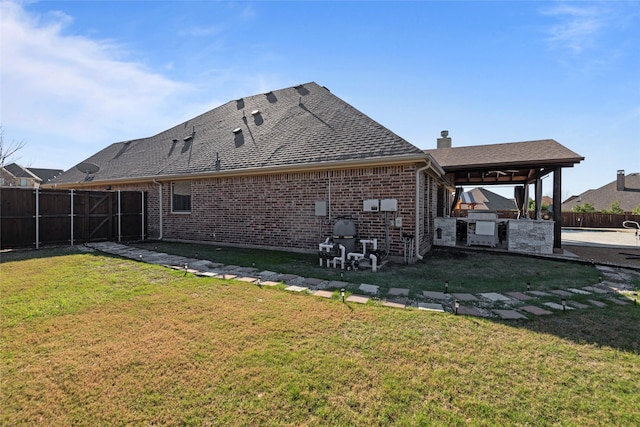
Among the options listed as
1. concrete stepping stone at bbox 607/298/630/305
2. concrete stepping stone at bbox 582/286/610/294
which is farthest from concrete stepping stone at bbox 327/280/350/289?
concrete stepping stone at bbox 582/286/610/294

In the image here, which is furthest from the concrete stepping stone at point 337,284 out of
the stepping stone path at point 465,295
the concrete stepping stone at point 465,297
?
the concrete stepping stone at point 465,297

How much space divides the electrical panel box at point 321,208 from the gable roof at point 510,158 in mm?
5931

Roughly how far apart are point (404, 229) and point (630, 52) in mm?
6985

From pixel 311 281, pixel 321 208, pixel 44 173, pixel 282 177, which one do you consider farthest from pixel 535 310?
pixel 44 173

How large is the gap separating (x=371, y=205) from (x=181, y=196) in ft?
26.5

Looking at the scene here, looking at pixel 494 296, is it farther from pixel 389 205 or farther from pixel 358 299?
pixel 389 205

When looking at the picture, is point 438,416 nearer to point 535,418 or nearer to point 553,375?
point 535,418

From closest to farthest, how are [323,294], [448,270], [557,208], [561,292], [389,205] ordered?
[323,294] < [561,292] < [448,270] < [389,205] < [557,208]

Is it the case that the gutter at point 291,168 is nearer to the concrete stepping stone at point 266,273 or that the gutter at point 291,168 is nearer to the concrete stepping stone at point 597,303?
the concrete stepping stone at point 266,273

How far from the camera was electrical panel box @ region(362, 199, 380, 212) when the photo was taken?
7.28 meters

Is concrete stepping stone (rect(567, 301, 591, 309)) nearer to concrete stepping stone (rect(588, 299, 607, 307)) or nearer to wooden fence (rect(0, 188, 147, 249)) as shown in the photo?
concrete stepping stone (rect(588, 299, 607, 307))

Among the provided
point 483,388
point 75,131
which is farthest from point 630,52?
point 75,131

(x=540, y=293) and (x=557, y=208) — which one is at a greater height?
(x=557, y=208)

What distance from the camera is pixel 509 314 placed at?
3.89 m
